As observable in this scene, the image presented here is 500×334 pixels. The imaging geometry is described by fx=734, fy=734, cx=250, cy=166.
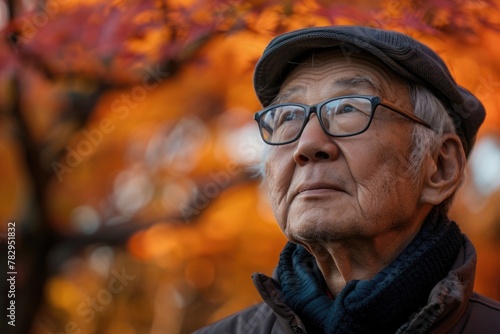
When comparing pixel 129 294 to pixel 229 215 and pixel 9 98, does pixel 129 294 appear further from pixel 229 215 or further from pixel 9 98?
pixel 9 98

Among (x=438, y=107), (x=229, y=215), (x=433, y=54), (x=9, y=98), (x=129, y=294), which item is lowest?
(x=129, y=294)

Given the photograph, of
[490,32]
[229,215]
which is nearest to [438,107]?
[490,32]

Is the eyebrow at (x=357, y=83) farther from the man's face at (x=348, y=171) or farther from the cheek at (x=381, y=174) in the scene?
the cheek at (x=381, y=174)

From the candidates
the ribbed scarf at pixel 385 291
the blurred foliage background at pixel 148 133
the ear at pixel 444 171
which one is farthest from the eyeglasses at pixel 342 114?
the blurred foliage background at pixel 148 133

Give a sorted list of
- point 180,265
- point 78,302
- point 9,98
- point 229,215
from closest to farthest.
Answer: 1. point 9,98
2. point 229,215
3. point 78,302
4. point 180,265

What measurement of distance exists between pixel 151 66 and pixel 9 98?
0.89m

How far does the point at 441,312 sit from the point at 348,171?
0.44 meters

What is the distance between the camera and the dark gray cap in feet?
6.48

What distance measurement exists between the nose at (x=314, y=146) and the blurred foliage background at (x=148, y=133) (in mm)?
594

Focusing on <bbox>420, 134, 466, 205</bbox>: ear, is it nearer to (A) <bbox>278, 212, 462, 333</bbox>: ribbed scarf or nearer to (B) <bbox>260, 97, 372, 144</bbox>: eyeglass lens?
(A) <bbox>278, 212, 462, 333</bbox>: ribbed scarf

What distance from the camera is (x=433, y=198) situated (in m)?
2.05

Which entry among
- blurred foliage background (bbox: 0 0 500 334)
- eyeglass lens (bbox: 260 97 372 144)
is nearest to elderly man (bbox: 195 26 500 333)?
eyeglass lens (bbox: 260 97 372 144)

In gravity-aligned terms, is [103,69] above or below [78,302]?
above

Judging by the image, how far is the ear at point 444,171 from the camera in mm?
2057
